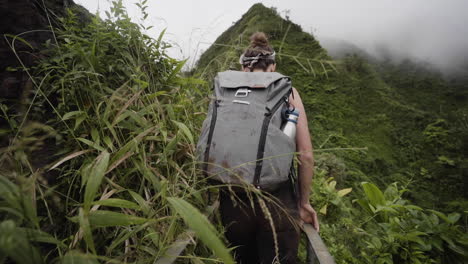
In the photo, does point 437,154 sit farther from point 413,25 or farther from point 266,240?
point 413,25

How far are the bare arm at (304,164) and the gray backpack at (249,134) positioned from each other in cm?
22

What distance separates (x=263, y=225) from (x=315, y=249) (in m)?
0.36

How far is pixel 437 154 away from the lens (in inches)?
351

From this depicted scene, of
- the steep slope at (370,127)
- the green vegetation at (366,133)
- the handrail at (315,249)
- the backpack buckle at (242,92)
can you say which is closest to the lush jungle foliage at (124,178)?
the backpack buckle at (242,92)

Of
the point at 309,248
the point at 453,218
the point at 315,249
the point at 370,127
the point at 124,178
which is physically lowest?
the point at 370,127

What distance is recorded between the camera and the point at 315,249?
133cm

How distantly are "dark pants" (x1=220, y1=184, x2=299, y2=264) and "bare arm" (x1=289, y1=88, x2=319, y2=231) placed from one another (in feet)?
0.41

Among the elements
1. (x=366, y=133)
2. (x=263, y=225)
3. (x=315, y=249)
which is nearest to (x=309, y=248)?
(x=315, y=249)

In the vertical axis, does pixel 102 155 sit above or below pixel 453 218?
above

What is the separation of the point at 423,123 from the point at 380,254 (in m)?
10.9

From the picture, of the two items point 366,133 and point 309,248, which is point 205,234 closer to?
point 309,248

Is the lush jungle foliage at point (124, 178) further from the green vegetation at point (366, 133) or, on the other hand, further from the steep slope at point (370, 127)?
the steep slope at point (370, 127)

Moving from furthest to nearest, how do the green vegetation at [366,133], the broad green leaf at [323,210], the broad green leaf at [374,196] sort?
the green vegetation at [366,133], the broad green leaf at [323,210], the broad green leaf at [374,196]

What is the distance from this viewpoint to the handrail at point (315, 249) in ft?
4.08
